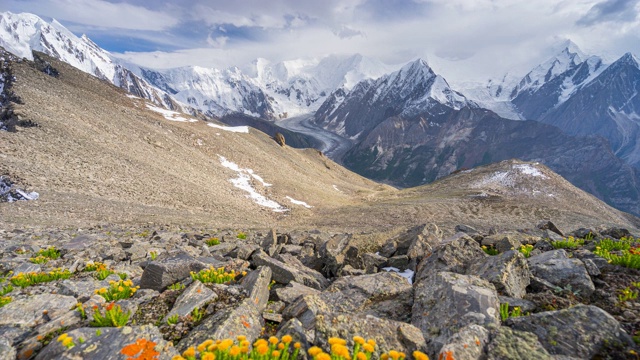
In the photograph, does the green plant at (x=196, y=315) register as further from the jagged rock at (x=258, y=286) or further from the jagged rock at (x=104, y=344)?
the jagged rock at (x=258, y=286)

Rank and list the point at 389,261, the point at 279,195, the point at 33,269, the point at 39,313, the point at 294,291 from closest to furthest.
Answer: the point at 39,313 → the point at 294,291 → the point at 33,269 → the point at 389,261 → the point at 279,195

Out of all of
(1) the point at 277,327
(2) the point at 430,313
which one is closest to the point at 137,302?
(1) the point at 277,327

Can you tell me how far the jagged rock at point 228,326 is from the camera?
4445 mm

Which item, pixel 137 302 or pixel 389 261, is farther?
pixel 389 261

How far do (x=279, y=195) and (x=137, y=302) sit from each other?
40748 millimetres

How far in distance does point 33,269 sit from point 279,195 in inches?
1477

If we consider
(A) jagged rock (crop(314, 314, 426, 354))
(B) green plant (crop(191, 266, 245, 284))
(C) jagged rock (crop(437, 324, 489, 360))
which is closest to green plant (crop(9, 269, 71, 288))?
(B) green plant (crop(191, 266, 245, 284))

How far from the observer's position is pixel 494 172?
217ft

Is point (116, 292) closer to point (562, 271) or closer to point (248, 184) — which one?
point (562, 271)

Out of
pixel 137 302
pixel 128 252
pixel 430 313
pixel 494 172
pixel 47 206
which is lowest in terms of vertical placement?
pixel 47 206

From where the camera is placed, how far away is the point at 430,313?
5.39 m

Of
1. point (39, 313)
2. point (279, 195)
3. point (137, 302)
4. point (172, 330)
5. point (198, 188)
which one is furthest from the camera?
point (279, 195)

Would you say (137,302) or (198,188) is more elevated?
(137,302)

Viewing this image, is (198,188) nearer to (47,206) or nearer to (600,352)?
(47,206)
